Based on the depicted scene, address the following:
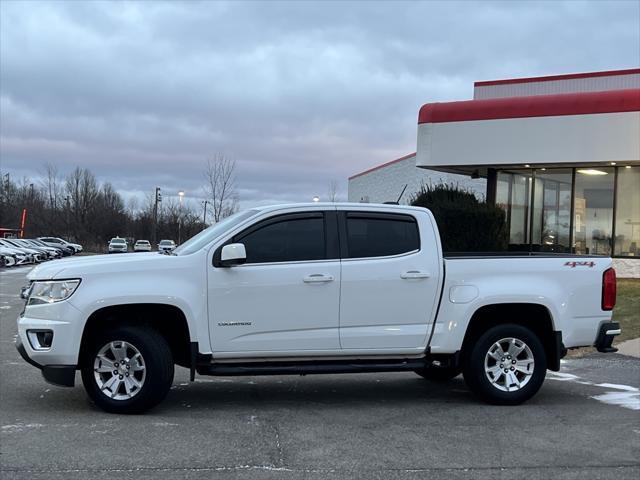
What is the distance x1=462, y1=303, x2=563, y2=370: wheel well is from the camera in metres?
7.26

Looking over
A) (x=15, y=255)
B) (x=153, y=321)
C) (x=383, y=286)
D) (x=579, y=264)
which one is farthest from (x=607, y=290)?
(x=15, y=255)

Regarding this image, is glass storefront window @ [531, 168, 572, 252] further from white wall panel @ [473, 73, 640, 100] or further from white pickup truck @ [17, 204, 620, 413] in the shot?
white pickup truck @ [17, 204, 620, 413]

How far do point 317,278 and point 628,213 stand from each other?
1719 cm

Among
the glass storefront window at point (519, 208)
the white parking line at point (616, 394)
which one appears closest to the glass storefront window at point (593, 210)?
the glass storefront window at point (519, 208)

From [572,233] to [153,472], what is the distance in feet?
63.6

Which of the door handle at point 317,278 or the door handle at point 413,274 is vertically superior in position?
the door handle at point 413,274

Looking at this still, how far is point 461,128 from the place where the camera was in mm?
21109

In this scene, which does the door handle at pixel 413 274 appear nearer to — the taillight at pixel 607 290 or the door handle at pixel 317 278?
the door handle at pixel 317 278

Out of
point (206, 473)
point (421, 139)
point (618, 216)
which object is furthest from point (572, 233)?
point (206, 473)

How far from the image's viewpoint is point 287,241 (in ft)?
22.5

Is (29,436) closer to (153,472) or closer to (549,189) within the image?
(153,472)

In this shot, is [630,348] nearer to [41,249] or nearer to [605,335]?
[605,335]

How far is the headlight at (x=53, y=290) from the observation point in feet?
20.8

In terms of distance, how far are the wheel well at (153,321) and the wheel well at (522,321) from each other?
2885 mm
